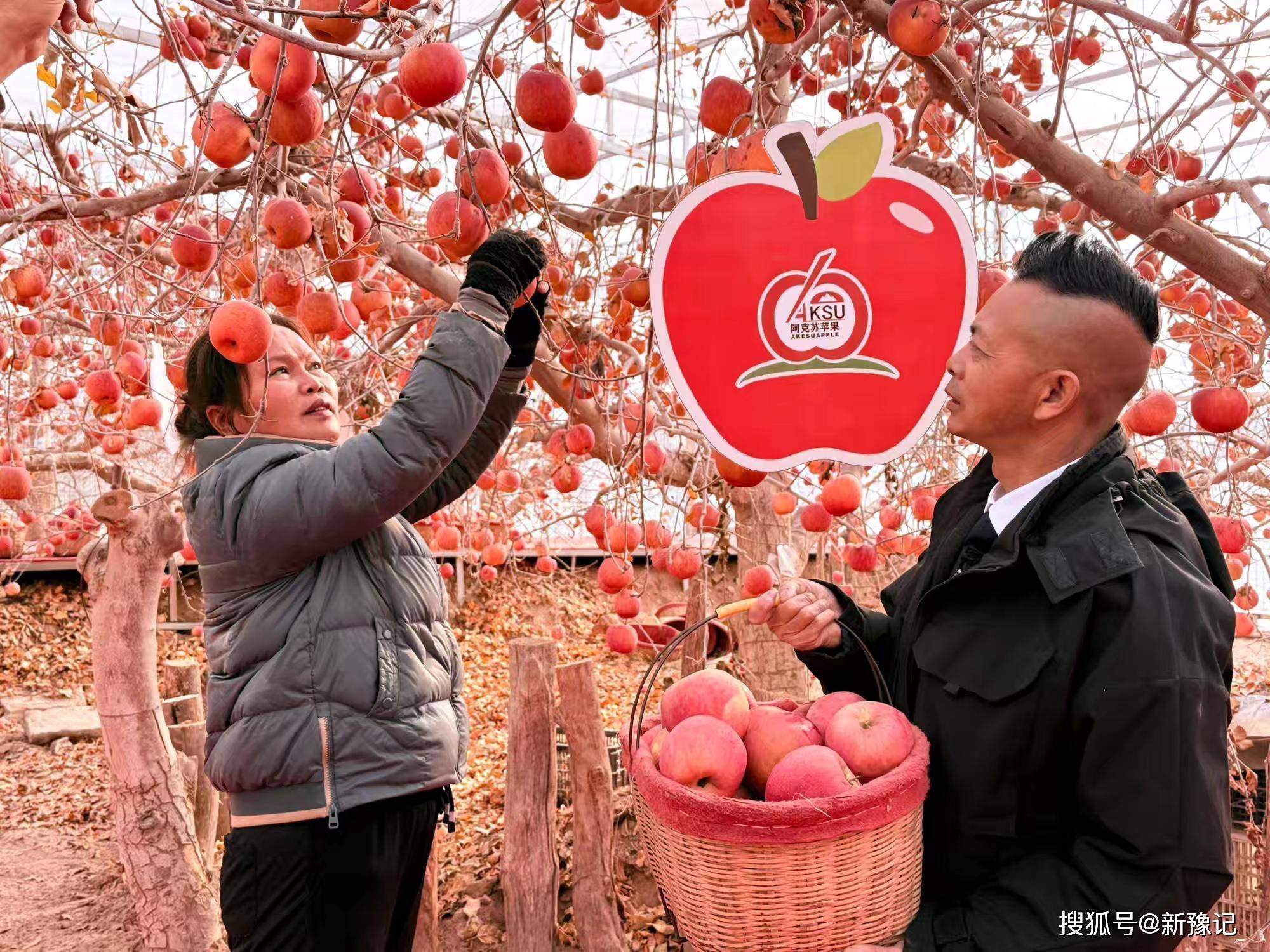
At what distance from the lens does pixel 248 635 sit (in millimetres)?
1459

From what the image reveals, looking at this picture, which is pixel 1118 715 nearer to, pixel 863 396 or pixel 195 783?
pixel 863 396

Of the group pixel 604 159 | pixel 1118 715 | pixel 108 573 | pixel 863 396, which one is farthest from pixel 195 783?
pixel 604 159

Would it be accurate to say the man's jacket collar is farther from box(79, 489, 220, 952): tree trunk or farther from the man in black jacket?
box(79, 489, 220, 952): tree trunk

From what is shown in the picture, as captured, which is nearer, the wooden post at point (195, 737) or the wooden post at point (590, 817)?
the wooden post at point (590, 817)

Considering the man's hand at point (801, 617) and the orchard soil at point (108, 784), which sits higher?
the man's hand at point (801, 617)

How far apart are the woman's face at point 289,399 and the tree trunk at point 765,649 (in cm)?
180

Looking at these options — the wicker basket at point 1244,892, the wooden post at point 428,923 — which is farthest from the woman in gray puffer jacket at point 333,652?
the wicker basket at point 1244,892

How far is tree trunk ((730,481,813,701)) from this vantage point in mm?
3191

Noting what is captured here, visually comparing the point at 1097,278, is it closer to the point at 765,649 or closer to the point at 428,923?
the point at 765,649

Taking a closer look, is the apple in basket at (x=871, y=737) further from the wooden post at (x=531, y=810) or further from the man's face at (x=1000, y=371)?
the wooden post at (x=531, y=810)

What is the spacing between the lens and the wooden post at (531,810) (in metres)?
2.87

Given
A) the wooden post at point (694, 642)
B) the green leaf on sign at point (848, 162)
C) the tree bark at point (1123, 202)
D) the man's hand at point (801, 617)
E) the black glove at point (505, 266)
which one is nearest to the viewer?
the man's hand at point (801, 617)

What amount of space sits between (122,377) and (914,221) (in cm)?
203

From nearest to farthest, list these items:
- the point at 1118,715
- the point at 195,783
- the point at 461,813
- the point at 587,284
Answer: the point at 1118,715 → the point at 587,284 → the point at 195,783 → the point at 461,813
